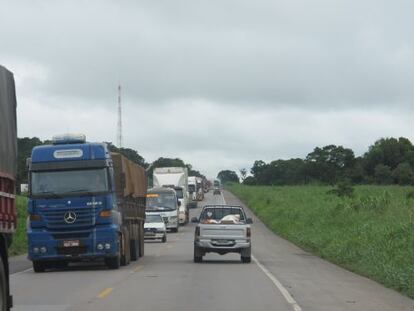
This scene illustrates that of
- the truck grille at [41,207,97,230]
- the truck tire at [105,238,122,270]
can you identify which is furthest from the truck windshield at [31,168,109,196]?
the truck tire at [105,238,122,270]

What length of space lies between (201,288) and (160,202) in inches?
1458

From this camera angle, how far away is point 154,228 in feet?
145

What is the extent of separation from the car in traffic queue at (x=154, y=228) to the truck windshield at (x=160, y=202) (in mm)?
10015

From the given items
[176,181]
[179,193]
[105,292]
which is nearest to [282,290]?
[105,292]

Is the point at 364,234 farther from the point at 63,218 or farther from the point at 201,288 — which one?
the point at 201,288

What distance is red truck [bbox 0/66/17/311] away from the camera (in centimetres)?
1074

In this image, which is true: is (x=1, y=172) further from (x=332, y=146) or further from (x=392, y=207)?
(x=332, y=146)

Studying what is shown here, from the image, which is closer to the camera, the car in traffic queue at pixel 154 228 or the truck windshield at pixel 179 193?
the car in traffic queue at pixel 154 228

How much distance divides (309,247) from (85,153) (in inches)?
741

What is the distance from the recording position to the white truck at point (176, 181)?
208 ft

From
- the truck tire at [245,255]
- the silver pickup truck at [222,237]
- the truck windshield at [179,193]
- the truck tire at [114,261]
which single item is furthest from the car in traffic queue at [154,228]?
the truck tire at [114,261]

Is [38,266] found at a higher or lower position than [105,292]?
higher

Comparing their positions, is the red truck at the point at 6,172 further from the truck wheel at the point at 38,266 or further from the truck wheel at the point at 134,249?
the truck wheel at the point at 134,249

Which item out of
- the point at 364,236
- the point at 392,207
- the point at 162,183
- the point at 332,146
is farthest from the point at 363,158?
the point at 364,236
